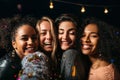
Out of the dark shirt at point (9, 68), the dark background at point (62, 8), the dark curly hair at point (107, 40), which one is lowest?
the dark shirt at point (9, 68)

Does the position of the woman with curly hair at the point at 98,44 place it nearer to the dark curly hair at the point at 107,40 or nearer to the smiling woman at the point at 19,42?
the dark curly hair at the point at 107,40

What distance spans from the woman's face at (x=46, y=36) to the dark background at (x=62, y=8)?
139 cm

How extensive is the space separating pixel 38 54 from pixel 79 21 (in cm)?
106

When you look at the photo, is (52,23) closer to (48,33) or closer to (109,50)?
(48,33)

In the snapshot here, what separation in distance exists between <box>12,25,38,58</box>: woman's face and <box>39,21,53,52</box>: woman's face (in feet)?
0.77

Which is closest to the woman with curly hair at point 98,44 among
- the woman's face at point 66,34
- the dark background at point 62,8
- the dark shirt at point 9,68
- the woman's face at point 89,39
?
the woman's face at point 89,39

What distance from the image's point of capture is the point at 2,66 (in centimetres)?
269

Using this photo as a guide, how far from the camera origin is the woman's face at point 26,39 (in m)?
2.97

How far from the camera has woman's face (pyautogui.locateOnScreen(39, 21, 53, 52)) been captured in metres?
3.24

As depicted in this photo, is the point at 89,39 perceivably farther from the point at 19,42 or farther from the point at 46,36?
the point at 19,42

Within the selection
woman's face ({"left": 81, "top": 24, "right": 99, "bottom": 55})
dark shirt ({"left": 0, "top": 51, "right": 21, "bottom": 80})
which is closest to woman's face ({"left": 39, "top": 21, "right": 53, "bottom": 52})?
woman's face ({"left": 81, "top": 24, "right": 99, "bottom": 55})

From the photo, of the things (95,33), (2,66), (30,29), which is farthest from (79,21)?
(2,66)

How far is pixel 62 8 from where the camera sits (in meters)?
4.87

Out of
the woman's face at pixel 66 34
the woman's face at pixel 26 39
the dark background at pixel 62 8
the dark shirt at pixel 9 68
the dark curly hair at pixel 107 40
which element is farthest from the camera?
the dark background at pixel 62 8
